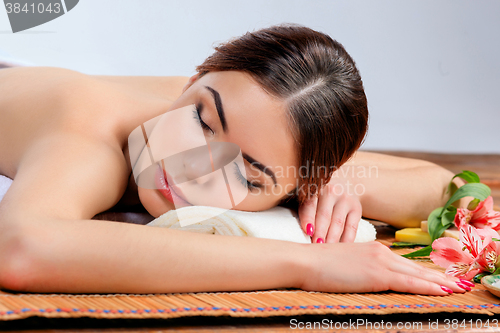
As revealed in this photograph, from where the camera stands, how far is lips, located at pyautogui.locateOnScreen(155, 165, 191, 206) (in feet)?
2.91

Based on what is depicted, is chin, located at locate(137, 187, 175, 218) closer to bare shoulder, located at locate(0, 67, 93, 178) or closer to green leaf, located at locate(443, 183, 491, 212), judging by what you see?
bare shoulder, located at locate(0, 67, 93, 178)

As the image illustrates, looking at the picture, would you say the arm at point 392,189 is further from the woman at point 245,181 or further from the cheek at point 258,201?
the cheek at point 258,201

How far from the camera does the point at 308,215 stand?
97 centimetres

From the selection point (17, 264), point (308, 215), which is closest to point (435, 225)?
point (308, 215)

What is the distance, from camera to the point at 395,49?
3234 mm

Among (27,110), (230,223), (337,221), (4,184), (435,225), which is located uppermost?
(27,110)

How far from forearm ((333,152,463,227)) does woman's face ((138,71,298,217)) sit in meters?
0.36

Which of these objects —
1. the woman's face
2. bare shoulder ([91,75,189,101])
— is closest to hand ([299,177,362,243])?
the woman's face

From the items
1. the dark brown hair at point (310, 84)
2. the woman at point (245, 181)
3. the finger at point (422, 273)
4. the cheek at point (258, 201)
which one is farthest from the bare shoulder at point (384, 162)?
the finger at point (422, 273)

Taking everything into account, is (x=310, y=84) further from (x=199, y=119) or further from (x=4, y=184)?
(x=4, y=184)

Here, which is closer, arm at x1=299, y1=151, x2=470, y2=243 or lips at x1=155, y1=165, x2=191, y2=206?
lips at x1=155, y1=165, x2=191, y2=206

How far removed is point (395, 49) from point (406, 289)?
9.26 feet

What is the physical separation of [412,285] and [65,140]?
0.65m

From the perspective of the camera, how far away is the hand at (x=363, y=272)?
2.35 feet
